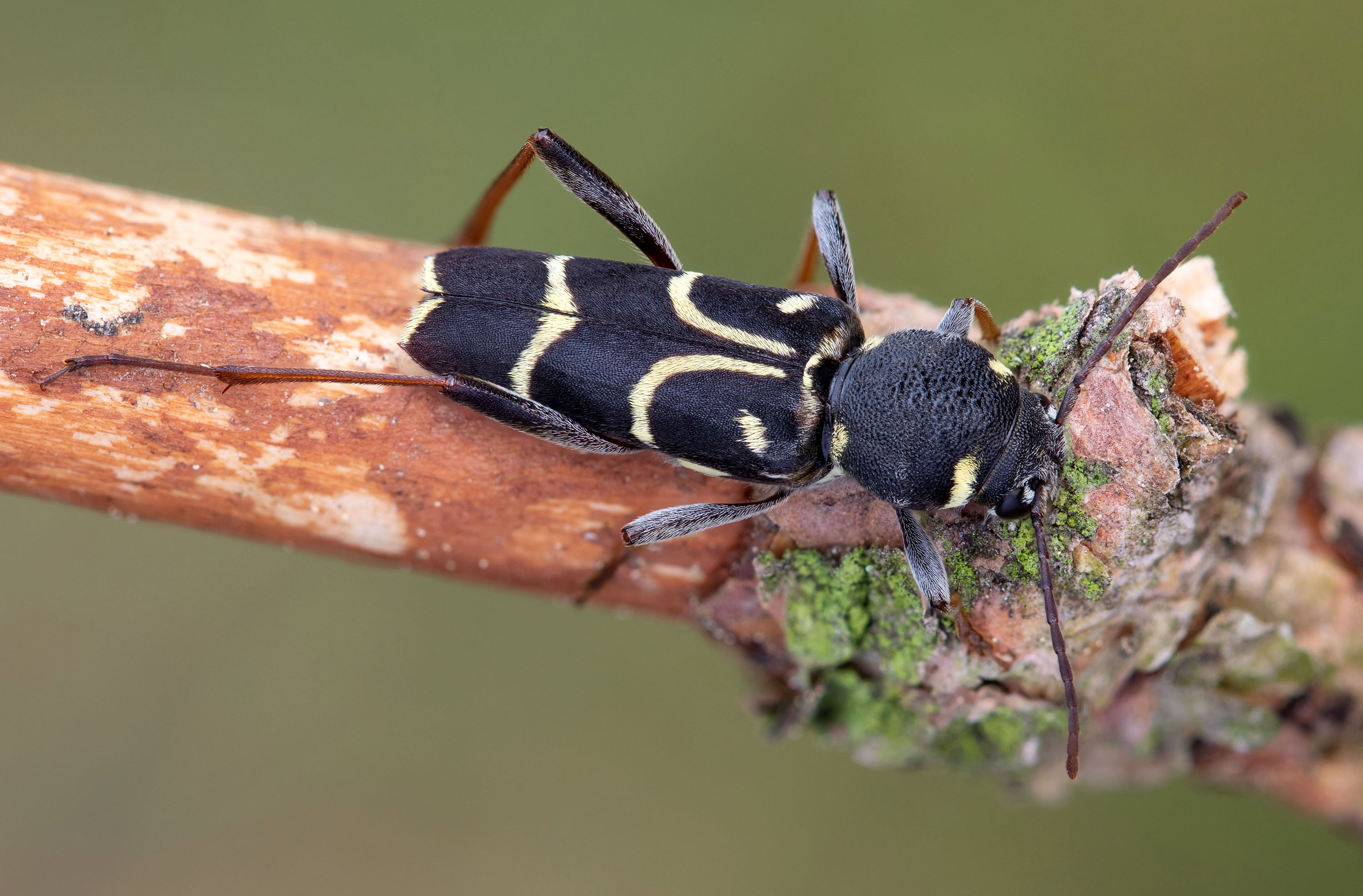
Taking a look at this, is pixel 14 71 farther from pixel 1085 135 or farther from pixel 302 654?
pixel 1085 135

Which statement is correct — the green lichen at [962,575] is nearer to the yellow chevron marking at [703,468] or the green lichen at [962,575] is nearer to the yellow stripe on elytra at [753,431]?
the yellow stripe on elytra at [753,431]

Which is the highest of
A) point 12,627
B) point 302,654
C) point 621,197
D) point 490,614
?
point 621,197

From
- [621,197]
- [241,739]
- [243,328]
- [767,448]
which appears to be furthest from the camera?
[241,739]

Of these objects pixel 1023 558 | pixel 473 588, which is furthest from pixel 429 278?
pixel 473 588

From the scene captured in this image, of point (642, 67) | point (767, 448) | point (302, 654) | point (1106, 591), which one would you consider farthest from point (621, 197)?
point (302, 654)

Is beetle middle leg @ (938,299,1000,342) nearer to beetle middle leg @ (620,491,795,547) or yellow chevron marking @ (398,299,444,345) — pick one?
beetle middle leg @ (620,491,795,547)

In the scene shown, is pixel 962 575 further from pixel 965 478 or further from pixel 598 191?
pixel 598 191
